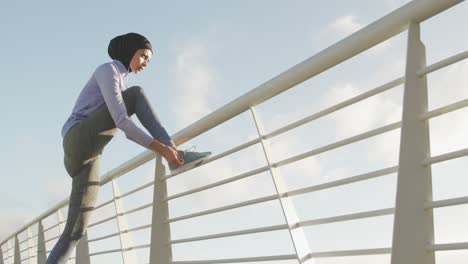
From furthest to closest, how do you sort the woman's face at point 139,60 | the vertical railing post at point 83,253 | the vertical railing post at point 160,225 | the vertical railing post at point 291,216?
the vertical railing post at point 83,253 → the vertical railing post at point 160,225 → the woman's face at point 139,60 → the vertical railing post at point 291,216

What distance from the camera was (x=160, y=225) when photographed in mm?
3104

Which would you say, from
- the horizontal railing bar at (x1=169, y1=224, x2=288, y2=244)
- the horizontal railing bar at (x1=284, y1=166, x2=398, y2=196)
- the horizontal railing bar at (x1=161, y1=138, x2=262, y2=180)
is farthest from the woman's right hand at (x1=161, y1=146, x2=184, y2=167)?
the horizontal railing bar at (x1=284, y1=166, x2=398, y2=196)

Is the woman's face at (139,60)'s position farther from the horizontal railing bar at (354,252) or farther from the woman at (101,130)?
the horizontal railing bar at (354,252)

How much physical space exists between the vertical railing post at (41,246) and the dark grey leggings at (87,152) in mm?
3480

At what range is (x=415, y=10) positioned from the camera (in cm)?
160

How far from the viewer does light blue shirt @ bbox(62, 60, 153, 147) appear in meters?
2.54

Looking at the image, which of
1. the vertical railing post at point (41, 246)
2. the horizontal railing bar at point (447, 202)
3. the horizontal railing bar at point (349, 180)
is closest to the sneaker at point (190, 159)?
the horizontal railing bar at point (349, 180)

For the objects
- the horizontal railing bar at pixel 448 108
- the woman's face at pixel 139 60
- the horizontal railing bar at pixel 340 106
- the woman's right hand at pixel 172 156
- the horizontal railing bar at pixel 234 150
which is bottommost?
the horizontal railing bar at pixel 448 108

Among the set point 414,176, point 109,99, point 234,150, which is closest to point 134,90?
point 109,99

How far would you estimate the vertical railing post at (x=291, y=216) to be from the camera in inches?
80.7

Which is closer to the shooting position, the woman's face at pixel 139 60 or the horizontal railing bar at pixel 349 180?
the horizontal railing bar at pixel 349 180

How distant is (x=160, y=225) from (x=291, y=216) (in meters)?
1.19

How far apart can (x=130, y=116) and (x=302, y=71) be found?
3.52 ft

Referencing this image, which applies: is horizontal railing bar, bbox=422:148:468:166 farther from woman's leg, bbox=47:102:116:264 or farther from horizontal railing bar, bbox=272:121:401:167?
woman's leg, bbox=47:102:116:264
